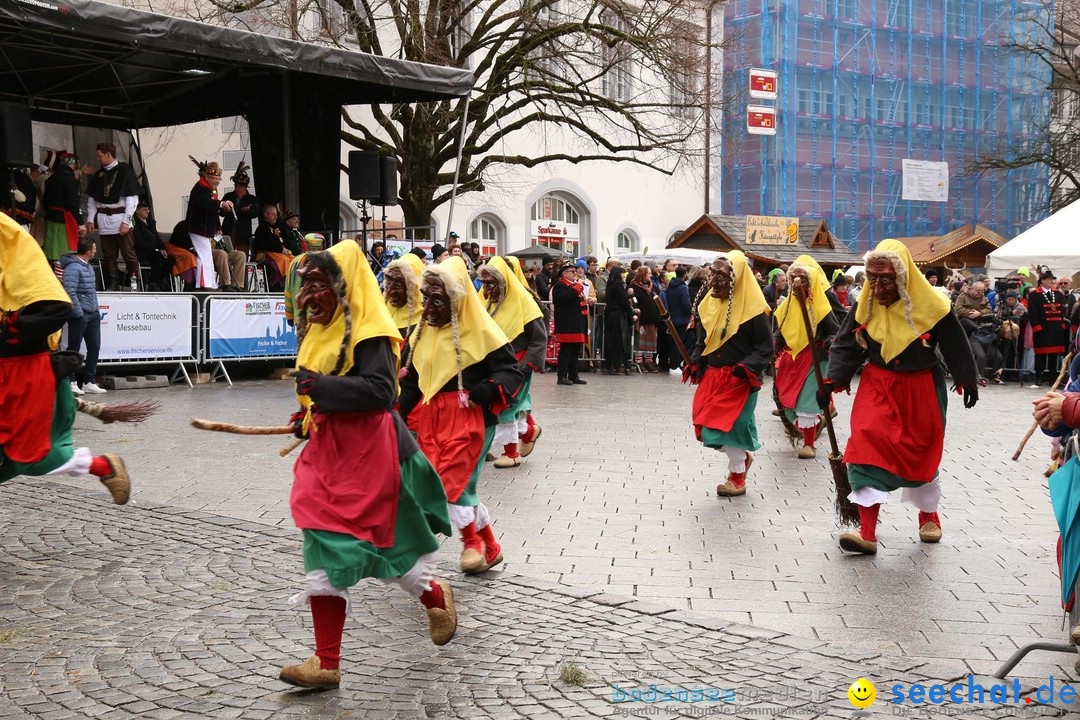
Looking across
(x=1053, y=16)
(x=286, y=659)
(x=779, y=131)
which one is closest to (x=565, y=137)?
(x=779, y=131)

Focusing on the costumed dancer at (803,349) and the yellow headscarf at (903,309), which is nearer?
the yellow headscarf at (903,309)

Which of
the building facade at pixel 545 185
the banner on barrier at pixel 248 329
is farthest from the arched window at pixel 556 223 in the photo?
the banner on barrier at pixel 248 329

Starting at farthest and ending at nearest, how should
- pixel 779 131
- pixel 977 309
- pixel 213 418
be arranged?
pixel 779 131, pixel 977 309, pixel 213 418

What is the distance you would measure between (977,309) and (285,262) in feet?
37.5

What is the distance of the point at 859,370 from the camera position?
789cm

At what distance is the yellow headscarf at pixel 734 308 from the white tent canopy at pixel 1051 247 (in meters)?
12.1

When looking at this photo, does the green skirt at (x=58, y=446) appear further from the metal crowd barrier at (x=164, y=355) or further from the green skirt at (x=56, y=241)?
the green skirt at (x=56, y=241)

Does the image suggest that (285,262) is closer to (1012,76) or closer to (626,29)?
(626,29)

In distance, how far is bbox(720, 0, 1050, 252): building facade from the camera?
140 feet

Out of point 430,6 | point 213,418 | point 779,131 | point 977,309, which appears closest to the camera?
point 213,418

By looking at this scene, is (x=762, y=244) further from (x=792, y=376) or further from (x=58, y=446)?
(x=58, y=446)

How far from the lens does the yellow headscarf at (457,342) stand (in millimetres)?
6629

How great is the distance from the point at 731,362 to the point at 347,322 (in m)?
5.04

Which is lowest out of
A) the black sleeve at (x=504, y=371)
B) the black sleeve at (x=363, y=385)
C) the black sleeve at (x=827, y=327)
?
the black sleeve at (x=827, y=327)
